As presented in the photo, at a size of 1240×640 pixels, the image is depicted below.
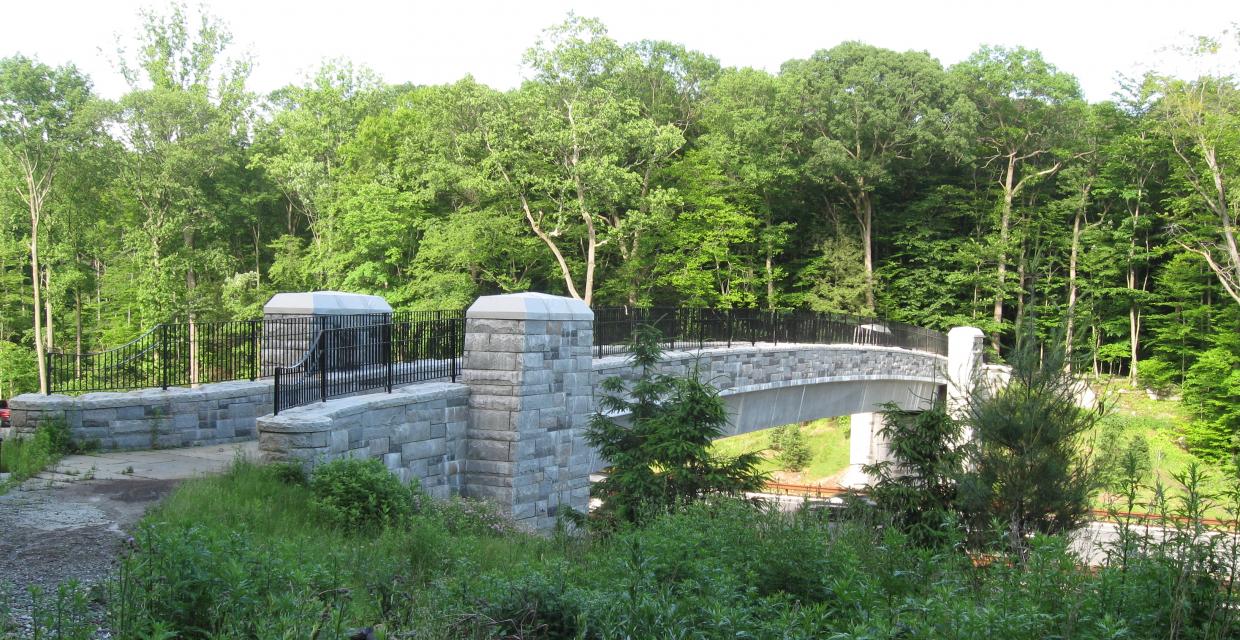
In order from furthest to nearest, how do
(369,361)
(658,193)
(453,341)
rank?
(658,193) < (453,341) < (369,361)

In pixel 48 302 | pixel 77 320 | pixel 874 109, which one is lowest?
pixel 77 320

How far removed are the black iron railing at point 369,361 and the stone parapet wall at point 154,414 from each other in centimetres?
79

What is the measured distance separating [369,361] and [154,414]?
8.82 ft

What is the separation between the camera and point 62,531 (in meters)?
6.88

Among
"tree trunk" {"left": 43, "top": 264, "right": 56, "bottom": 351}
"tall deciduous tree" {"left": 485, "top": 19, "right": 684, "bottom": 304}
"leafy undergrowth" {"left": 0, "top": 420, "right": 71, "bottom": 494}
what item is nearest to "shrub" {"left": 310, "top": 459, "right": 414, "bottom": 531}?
"leafy undergrowth" {"left": 0, "top": 420, "right": 71, "bottom": 494}

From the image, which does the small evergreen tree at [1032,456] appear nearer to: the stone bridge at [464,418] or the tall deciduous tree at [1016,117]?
the stone bridge at [464,418]

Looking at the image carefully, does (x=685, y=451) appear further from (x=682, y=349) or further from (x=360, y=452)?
(x=682, y=349)

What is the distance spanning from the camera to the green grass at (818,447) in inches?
1262

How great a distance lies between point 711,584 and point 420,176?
29.0 m

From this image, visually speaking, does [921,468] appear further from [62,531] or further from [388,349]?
[62,531]

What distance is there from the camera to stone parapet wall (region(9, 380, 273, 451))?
35.6ft

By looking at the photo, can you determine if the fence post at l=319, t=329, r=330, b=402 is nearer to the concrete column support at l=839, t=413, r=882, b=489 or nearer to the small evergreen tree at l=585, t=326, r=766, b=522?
the small evergreen tree at l=585, t=326, r=766, b=522

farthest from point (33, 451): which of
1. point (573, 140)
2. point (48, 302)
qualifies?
point (48, 302)

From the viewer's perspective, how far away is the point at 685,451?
1086 cm
